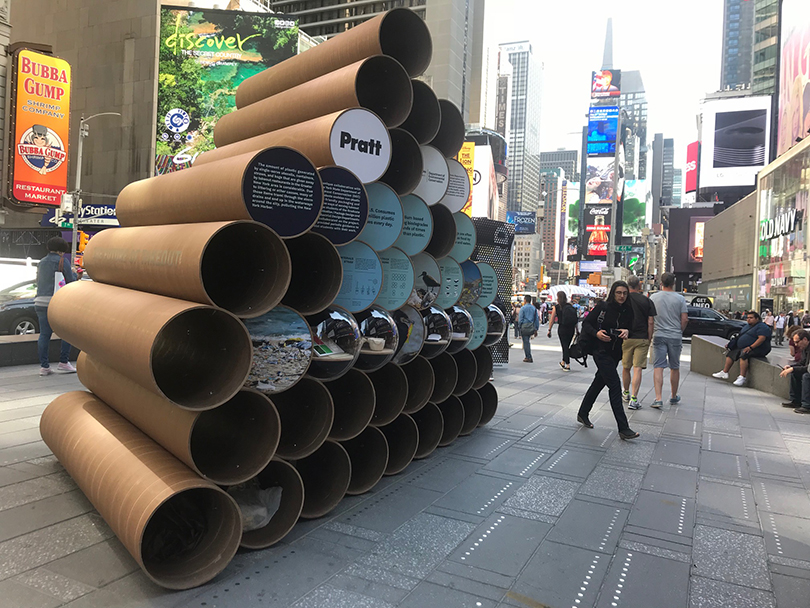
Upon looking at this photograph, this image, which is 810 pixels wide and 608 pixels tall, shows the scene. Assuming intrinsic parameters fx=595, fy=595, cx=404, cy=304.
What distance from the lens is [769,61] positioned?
82062mm

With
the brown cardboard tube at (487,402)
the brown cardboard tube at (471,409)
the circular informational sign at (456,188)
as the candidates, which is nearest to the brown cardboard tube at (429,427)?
the brown cardboard tube at (471,409)

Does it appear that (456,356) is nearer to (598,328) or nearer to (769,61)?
(598,328)

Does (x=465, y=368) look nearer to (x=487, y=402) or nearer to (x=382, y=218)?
(x=487, y=402)

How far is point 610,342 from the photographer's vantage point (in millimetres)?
7062

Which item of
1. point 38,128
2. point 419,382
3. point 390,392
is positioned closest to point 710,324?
point 419,382

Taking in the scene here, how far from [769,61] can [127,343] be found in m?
100

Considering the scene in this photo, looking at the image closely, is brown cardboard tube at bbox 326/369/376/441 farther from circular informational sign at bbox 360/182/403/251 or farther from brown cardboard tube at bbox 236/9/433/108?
brown cardboard tube at bbox 236/9/433/108

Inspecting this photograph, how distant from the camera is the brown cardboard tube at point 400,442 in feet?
17.1

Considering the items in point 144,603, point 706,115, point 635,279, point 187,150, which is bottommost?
point 144,603

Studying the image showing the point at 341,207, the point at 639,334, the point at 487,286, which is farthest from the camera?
the point at 639,334

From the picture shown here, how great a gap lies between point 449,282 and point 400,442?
5.32 ft

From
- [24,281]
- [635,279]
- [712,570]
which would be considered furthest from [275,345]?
[24,281]

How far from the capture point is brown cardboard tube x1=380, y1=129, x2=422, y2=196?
5145 millimetres

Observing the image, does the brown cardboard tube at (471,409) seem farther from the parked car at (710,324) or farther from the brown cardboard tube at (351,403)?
the parked car at (710,324)
